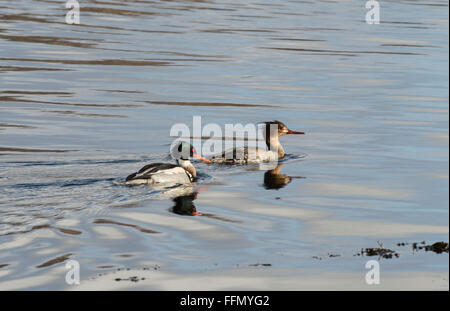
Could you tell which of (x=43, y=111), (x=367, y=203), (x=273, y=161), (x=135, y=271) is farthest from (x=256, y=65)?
(x=135, y=271)

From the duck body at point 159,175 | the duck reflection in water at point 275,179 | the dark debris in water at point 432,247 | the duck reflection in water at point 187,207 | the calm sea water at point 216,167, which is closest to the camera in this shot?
the calm sea water at point 216,167

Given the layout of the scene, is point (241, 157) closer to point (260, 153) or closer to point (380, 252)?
point (260, 153)

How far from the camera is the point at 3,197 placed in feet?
42.1

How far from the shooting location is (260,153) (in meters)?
16.9

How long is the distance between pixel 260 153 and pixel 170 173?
2916mm

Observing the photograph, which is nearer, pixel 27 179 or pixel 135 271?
pixel 135 271

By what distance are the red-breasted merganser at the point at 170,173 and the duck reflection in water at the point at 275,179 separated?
1.24m

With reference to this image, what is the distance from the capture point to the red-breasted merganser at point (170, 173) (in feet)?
46.1

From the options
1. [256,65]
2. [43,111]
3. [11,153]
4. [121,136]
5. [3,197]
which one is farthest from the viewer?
[256,65]

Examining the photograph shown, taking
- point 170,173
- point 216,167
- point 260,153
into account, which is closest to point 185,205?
point 170,173

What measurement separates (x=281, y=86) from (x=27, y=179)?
12821 millimetres

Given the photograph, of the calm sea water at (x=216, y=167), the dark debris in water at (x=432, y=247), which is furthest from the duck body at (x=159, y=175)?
the dark debris in water at (x=432, y=247)

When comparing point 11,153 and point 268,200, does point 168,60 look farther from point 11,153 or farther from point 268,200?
point 268,200

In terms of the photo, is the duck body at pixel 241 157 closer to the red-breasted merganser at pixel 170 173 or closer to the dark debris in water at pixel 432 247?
the red-breasted merganser at pixel 170 173
